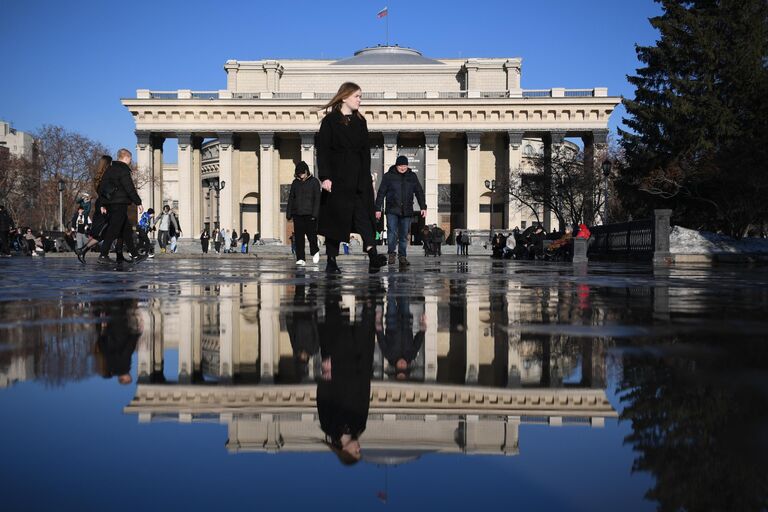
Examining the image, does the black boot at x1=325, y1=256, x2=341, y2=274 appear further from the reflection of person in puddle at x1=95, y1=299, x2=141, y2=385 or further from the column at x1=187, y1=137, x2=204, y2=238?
the column at x1=187, y1=137, x2=204, y2=238

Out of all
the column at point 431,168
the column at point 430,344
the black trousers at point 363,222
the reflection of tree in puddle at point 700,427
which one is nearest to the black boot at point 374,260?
the black trousers at point 363,222

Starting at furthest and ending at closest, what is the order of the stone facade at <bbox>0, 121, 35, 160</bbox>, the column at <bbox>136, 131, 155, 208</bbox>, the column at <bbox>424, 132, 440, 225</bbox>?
the stone facade at <bbox>0, 121, 35, 160</bbox>
the column at <bbox>424, 132, 440, 225</bbox>
the column at <bbox>136, 131, 155, 208</bbox>

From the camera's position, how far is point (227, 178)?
67125 mm

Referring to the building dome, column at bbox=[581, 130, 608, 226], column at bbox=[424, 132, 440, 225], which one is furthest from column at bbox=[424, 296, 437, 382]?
the building dome

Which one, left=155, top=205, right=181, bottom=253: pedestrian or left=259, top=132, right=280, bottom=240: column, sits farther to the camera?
left=259, top=132, right=280, bottom=240: column

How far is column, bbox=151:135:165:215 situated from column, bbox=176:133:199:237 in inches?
77.7

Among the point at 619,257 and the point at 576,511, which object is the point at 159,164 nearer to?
the point at 619,257

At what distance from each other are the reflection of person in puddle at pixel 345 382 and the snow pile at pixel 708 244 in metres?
19.7

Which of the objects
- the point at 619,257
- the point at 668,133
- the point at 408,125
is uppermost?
the point at 408,125

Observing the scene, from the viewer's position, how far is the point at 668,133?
35.5m

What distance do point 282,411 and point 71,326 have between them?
2.54 m

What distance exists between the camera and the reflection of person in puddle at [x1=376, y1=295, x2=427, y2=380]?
114 inches

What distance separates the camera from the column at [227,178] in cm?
6631

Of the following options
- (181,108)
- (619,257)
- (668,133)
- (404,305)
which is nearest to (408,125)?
(181,108)
